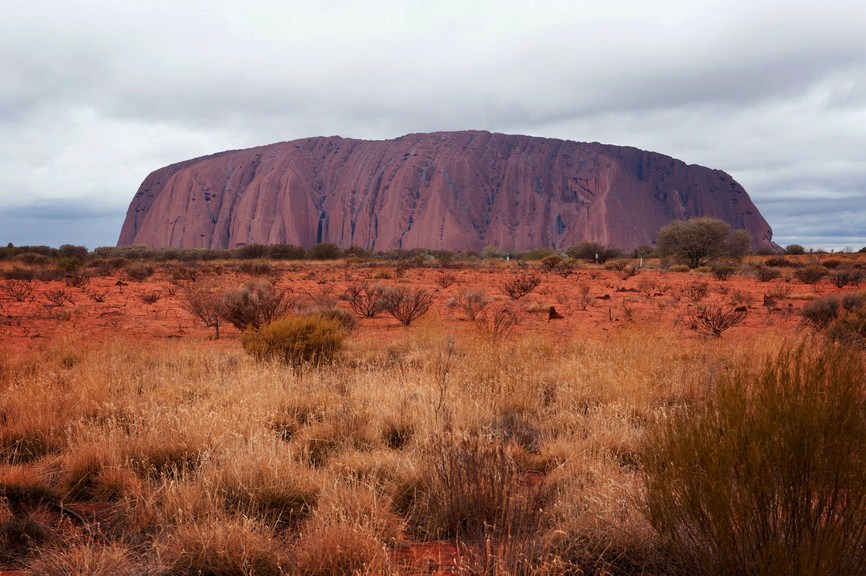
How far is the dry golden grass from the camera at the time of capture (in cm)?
289

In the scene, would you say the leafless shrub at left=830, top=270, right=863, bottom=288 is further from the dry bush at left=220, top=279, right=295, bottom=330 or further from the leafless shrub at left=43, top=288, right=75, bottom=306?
the leafless shrub at left=43, top=288, right=75, bottom=306

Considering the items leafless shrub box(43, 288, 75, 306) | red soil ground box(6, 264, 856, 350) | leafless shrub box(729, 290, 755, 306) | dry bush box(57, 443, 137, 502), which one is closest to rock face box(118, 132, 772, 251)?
red soil ground box(6, 264, 856, 350)

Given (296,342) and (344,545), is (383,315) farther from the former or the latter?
(344,545)

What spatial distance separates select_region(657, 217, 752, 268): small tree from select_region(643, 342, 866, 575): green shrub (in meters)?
44.9

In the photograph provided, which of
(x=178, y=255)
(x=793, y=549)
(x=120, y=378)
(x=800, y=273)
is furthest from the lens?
(x=178, y=255)

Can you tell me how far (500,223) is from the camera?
99.3m

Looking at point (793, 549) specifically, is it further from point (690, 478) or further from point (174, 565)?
point (174, 565)

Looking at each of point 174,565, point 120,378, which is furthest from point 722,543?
point 120,378

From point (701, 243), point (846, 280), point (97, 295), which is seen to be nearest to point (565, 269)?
point (846, 280)

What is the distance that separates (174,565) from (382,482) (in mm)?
1570

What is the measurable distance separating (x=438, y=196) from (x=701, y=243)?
60.6 meters

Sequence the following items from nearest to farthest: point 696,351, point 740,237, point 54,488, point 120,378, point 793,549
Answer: point 793,549 < point 54,488 < point 120,378 < point 696,351 < point 740,237

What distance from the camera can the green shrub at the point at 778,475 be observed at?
2.24m

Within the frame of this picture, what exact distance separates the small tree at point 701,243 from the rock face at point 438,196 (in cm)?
4296
